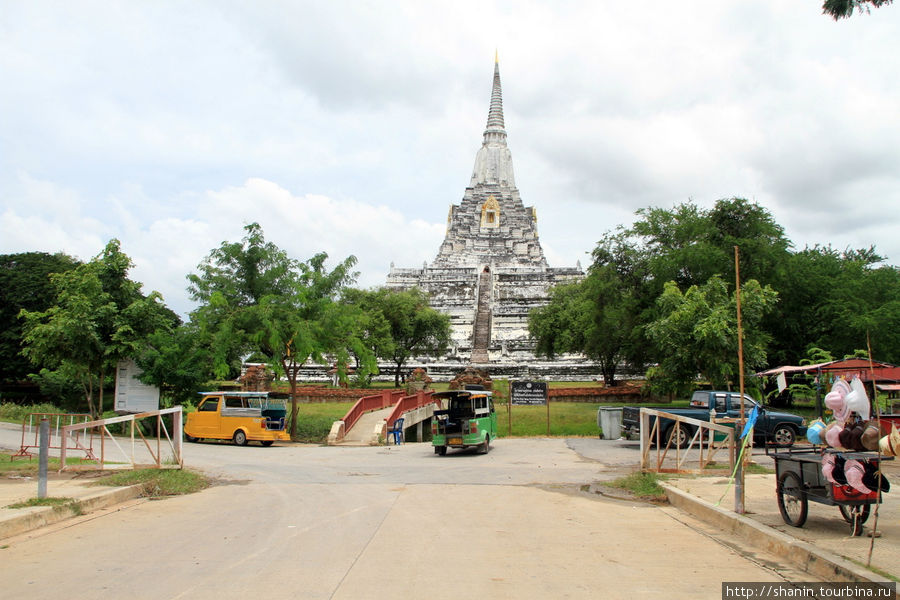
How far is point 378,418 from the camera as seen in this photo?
24.7m

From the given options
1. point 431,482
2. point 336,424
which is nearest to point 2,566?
point 431,482

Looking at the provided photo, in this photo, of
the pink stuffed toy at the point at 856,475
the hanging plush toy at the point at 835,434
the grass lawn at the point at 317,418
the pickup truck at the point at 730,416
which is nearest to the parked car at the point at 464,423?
the pickup truck at the point at 730,416

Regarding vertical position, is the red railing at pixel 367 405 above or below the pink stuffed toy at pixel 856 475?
below

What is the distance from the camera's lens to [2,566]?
631 centimetres

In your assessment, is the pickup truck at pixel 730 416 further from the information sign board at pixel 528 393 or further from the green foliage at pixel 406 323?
the green foliage at pixel 406 323

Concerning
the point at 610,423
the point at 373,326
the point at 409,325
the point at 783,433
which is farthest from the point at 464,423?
the point at 409,325

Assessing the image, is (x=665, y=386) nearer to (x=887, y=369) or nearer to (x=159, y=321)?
(x=887, y=369)

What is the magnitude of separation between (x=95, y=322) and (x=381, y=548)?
656 inches

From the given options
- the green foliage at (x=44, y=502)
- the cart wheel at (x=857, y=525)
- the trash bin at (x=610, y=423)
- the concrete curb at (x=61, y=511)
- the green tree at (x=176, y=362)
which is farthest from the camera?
the green tree at (x=176, y=362)

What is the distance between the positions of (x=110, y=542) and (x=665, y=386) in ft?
60.9

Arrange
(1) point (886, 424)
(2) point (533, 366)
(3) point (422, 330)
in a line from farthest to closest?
(2) point (533, 366), (3) point (422, 330), (1) point (886, 424)

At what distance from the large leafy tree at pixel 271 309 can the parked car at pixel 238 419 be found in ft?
3.76

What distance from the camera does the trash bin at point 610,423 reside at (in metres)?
20.8

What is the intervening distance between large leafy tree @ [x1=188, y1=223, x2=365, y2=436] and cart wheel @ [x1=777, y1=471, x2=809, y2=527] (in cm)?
1582
